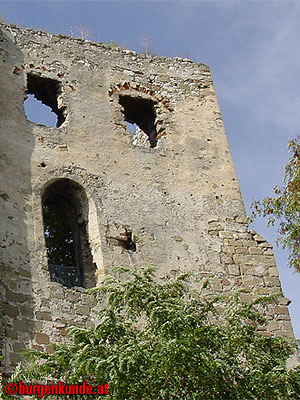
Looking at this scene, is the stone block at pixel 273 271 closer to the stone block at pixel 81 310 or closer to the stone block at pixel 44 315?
the stone block at pixel 81 310

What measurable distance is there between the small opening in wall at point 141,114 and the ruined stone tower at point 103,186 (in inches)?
0.9

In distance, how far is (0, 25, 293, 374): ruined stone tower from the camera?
8.47m

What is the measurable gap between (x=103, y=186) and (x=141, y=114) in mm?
2296

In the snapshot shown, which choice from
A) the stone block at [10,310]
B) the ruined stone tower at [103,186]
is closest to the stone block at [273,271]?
the ruined stone tower at [103,186]

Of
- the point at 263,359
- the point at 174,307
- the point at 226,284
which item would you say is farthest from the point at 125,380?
the point at 226,284

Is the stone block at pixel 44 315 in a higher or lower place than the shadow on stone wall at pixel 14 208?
lower

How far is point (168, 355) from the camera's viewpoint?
6.54m

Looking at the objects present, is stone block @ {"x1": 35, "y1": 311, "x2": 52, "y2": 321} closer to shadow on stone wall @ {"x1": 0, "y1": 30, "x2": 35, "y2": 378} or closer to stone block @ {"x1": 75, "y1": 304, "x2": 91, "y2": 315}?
shadow on stone wall @ {"x1": 0, "y1": 30, "x2": 35, "y2": 378}

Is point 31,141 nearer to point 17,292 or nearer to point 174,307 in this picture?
point 17,292

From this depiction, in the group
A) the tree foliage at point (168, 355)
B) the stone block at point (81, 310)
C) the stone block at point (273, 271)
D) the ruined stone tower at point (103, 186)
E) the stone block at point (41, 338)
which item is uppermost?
the ruined stone tower at point (103, 186)

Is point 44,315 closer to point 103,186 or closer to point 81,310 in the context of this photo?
point 81,310

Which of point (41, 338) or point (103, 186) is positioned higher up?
point (103, 186)

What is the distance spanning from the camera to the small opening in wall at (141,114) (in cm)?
1132

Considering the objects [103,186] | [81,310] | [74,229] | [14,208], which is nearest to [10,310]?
[81,310]
